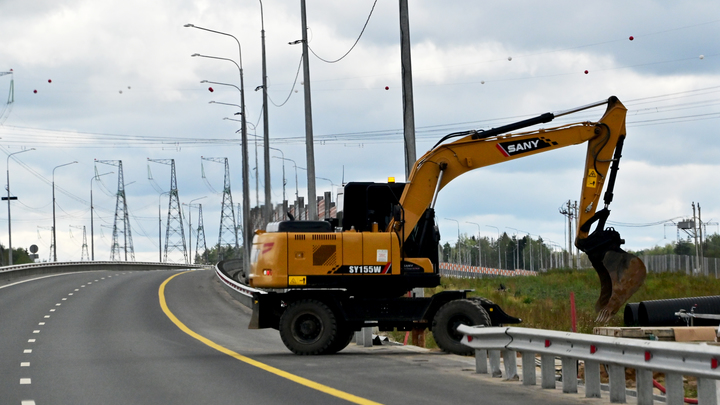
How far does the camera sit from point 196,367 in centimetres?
1627

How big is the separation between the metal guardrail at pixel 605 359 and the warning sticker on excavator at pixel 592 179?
24.8 feet

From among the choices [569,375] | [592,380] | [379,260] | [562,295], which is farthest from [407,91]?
[562,295]

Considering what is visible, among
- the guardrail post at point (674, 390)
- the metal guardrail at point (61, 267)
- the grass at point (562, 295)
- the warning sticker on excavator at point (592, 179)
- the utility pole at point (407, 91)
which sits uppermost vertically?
the utility pole at point (407, 91)

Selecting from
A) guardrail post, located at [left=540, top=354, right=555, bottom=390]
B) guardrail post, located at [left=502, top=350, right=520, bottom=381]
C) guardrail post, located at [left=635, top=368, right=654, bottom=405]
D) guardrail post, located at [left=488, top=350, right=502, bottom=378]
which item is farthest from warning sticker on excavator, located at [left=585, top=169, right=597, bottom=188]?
guardrail post, located at [left=635, top=368, right=654, bottom=405]

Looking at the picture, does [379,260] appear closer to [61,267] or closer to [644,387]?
[644,387]

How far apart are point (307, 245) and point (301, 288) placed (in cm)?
89

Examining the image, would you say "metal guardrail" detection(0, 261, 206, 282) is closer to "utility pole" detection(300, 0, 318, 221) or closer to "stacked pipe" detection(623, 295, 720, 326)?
"utility pole" detection(300, 0, 318, 221)

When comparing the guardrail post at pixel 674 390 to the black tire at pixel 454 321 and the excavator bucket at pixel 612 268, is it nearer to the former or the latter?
the black tire at pixel 454 321

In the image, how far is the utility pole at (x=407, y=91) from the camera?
2308 cm

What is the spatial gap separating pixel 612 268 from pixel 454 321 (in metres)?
4.84

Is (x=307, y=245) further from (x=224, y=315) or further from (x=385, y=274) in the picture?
(x=224, y=315)

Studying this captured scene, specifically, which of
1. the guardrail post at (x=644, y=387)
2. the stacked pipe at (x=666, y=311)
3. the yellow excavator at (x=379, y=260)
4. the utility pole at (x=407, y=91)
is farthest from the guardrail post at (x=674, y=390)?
the utility pole at (x=407, y=91)

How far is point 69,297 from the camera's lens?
123 feet

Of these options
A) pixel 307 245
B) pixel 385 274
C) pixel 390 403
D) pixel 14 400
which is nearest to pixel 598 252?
pixel 385 274
